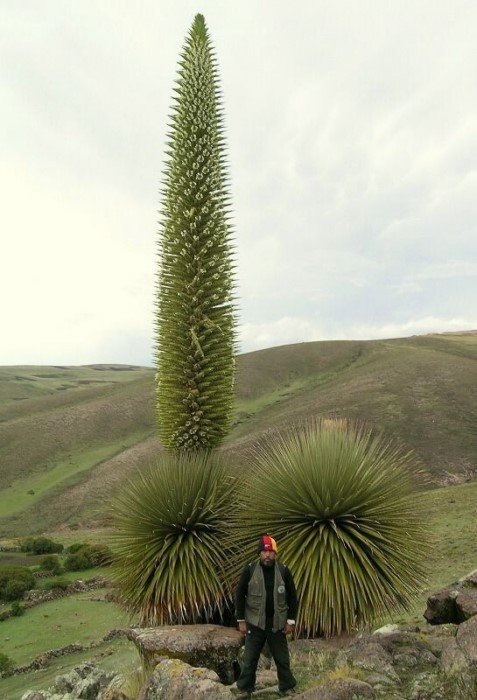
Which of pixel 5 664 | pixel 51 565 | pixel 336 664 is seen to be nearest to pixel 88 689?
pixel 336 664

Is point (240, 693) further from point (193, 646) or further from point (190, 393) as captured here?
point (190, 393)

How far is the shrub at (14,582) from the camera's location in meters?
28.0

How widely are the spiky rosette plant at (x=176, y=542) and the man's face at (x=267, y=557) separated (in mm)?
1221

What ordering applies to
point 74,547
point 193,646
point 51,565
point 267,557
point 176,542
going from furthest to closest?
point 74,547, point 51,565, point 176,542, point 193,646, point 267,557

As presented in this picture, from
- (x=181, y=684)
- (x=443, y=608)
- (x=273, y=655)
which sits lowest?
(x=443, y=608)

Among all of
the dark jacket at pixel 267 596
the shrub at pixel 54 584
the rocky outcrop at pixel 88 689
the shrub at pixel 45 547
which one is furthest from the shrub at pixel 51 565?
the dark jacket at pixel 267 596

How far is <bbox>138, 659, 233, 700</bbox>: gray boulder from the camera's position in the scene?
18.9 ft

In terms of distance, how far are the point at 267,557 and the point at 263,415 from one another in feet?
223

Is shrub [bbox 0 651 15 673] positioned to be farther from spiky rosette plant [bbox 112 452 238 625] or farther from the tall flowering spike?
the tall flowering spike

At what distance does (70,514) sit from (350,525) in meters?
47.5

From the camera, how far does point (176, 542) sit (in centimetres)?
746

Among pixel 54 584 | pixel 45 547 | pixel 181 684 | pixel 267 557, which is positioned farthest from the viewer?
pixel 45 547

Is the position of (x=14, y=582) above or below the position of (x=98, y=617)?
below

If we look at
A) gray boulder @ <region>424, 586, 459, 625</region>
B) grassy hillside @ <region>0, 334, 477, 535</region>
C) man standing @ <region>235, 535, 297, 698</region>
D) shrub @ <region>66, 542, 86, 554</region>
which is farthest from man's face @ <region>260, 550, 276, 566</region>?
shrub @ <region>66, 542, 86, 554</region>
